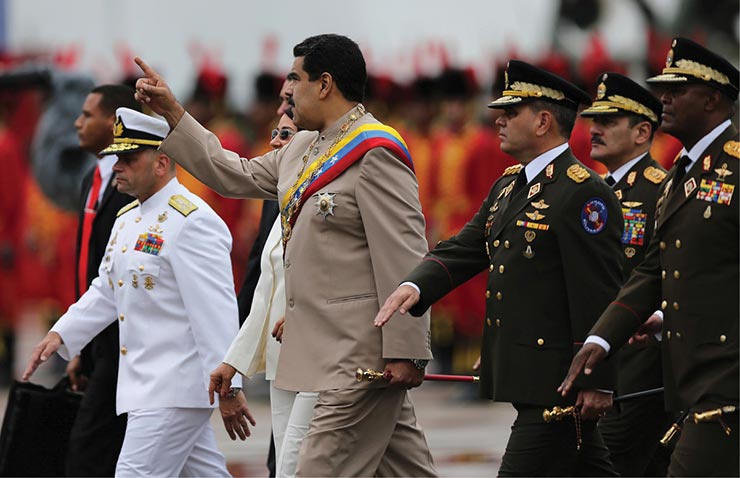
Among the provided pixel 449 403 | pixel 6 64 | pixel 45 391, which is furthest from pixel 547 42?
pixel 45 391

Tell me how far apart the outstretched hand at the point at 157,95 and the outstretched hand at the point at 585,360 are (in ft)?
5.69

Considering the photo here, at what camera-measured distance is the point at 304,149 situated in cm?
684

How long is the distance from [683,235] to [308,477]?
5.01 ft

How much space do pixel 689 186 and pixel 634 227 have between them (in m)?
1.94

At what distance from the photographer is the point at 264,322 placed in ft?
24.1

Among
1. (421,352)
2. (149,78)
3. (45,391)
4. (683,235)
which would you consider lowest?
(45,391)

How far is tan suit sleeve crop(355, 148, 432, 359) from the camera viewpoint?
632cm

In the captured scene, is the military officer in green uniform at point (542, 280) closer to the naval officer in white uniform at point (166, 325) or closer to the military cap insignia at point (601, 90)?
the naval officer in white uniform at point (166, 325)

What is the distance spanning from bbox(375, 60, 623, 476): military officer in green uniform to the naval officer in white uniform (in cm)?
115

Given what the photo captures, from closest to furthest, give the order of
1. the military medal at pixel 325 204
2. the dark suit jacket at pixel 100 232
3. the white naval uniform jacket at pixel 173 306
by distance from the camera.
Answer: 1. the military medal at pixel 325 204
2. the white naval uniform jacket at pixel 173 306
3. the dark suit jacket at pixel 100 232

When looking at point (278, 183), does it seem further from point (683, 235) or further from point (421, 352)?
point (683, 235)

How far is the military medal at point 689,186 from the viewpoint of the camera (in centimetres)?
584

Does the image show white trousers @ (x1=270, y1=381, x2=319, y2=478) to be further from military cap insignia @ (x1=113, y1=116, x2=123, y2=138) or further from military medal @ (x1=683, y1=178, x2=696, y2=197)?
military medal @ (x1=683, y1=178, x2=696, y2=197)

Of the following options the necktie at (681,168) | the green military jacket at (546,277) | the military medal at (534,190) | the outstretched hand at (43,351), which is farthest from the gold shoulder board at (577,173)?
the outstretched hand at (43,351)
